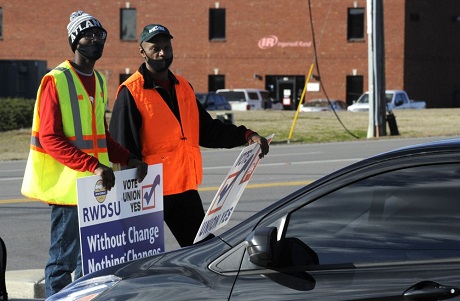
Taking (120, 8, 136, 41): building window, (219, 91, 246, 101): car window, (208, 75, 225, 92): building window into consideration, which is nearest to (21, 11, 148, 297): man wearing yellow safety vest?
(219, 91, 246, 101): car window

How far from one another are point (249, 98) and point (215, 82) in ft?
19.6

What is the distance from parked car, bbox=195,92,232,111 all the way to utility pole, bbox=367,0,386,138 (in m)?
22.7

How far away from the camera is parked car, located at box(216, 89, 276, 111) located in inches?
2216

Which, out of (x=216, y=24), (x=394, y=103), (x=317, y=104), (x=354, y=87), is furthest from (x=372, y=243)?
(x=216, y=24)

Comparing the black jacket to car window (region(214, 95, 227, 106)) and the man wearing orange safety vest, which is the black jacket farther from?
car window (region(214, 95, 227, 106))

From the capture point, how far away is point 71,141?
6637 millimetres

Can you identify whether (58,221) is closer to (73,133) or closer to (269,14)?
(73,133)

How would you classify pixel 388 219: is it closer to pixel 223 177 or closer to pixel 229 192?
pixel 229 192

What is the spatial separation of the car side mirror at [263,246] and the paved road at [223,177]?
5578 mm

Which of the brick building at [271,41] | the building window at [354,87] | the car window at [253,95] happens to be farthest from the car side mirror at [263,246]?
the building window at [354,87]

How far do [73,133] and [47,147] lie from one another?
0.69 feet

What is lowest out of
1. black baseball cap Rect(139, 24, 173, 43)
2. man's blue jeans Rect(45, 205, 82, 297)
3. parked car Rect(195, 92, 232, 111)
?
parked car Rect(195, 92, 232, 111)

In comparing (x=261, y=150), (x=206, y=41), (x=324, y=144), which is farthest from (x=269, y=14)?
(x=261, y=150)

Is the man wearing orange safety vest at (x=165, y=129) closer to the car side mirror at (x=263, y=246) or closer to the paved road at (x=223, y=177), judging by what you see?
the car side mirror at (x=263, y=246)
